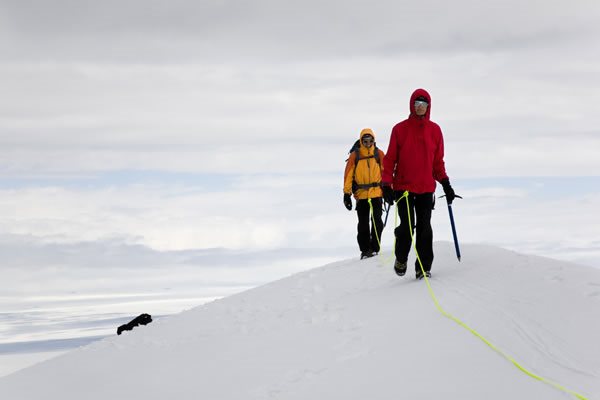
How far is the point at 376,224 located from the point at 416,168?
15.8ft

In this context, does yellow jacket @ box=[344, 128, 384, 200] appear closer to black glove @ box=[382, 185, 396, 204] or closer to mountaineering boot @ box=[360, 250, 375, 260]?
mountaineering boot @ box=[360, 250, 375, 260]

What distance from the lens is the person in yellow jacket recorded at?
14.6 meters

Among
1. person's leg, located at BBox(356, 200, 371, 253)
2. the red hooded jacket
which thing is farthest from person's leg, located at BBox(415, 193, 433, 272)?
person's leg, located at BBox(356, 200, 371, 253)

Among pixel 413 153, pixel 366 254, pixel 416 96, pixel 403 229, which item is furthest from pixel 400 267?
Answer: pixel 366 254

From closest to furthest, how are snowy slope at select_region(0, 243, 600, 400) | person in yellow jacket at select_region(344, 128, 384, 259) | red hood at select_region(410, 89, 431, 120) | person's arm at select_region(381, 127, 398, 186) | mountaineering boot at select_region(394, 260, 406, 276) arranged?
snowy slope at select_region(0, 243, 600, 400), red hood at select_region(410, 89, 431, 120), person's arm at select_region(381, 127, 398, 186), mountaineering boot at select_region(394, 260, 406, 276), person in yellow jacket at select_region(344, 128, 384, 259)

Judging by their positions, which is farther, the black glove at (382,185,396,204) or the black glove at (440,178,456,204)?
the black glove at (440,178,456,204)

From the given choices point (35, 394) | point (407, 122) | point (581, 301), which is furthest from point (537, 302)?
point (35, 394)

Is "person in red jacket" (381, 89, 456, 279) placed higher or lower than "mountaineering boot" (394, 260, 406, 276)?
higher

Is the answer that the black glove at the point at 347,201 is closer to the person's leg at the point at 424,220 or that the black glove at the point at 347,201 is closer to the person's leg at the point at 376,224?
the person's leg at the point at 376,224

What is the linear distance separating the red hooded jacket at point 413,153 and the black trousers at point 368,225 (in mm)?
4267

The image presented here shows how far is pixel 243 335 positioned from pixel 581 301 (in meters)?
4.73

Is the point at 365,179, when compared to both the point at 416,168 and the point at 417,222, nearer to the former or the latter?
the point at 417,222

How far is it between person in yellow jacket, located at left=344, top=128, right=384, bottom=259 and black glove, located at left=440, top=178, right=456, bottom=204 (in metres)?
3.71

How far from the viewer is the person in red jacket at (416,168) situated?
1038 cm
